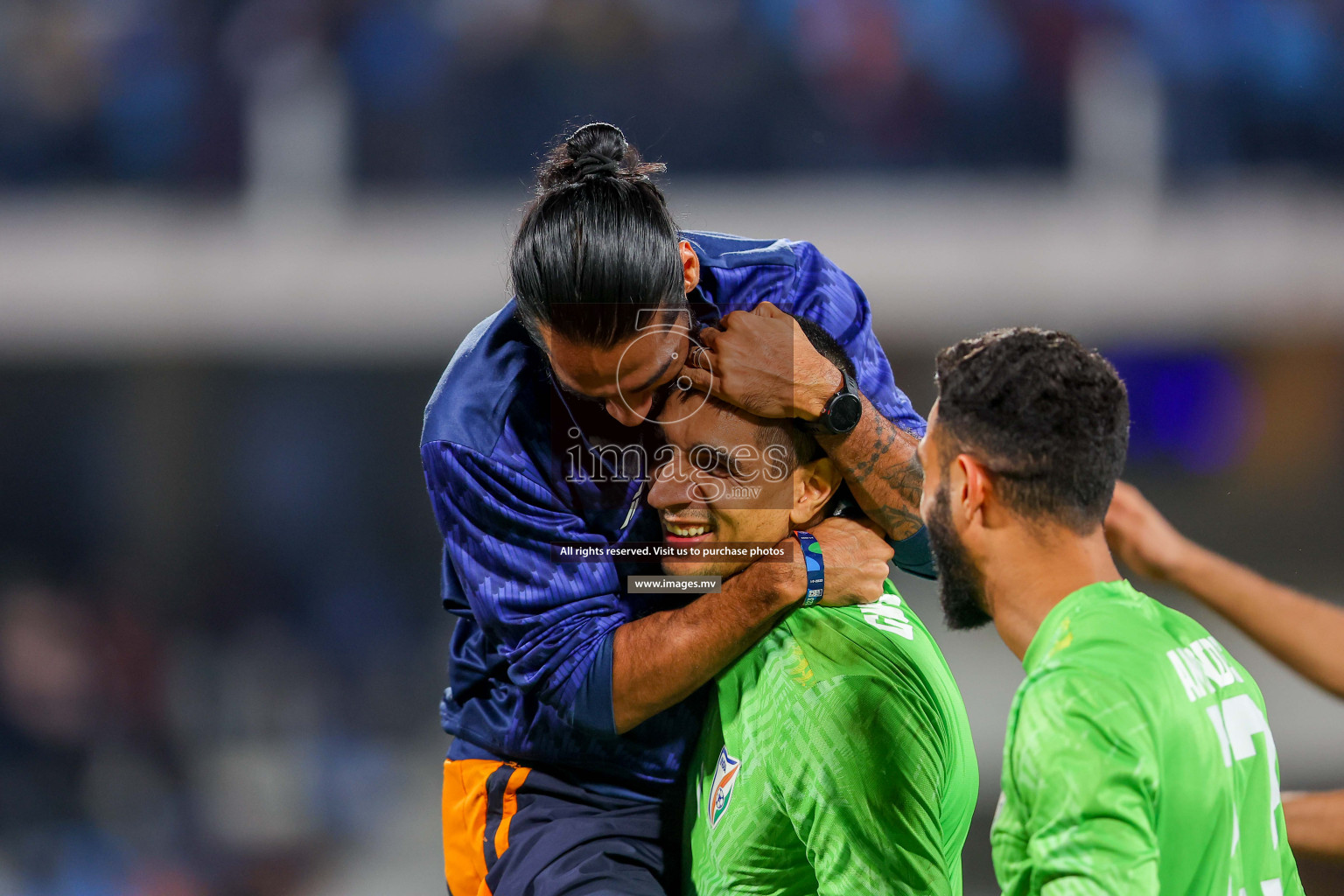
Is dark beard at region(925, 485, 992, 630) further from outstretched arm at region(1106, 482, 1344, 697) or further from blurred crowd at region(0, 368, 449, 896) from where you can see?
blurred crowd at region(0, 368, 449, 896)

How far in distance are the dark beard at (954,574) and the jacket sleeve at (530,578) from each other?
555 mm

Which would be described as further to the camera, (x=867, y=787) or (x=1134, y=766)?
(x=867, y=787)

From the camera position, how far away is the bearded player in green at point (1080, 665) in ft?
3.61

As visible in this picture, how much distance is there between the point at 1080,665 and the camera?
1.17 m

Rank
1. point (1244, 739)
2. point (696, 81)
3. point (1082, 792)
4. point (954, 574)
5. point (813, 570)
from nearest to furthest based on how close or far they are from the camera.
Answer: point (1082, 792) → point (1244, 739) → point (954, 574) → point (813, 570) → point (696, 81)

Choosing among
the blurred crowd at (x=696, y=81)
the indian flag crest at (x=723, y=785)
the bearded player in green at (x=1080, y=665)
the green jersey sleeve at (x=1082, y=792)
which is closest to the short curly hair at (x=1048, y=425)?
the bearded player in green at (x=1080, y=665)

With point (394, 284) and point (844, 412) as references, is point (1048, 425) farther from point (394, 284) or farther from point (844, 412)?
point (394, 284)

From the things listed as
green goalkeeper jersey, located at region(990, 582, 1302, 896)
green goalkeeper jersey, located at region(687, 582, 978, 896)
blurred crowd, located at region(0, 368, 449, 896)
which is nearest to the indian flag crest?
green goalkeeper jersey, located at region(687, 582, 978, 896)

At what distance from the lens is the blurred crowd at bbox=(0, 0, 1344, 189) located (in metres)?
6.99

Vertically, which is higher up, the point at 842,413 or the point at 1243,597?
the point at 842,413

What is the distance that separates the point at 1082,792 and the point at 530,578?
90 centimetres

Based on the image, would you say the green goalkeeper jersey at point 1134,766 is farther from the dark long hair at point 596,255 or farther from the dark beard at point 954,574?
the dark long hair at point 596,255

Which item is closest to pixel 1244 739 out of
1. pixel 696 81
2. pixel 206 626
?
pixel 206 626

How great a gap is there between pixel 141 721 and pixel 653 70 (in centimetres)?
476
